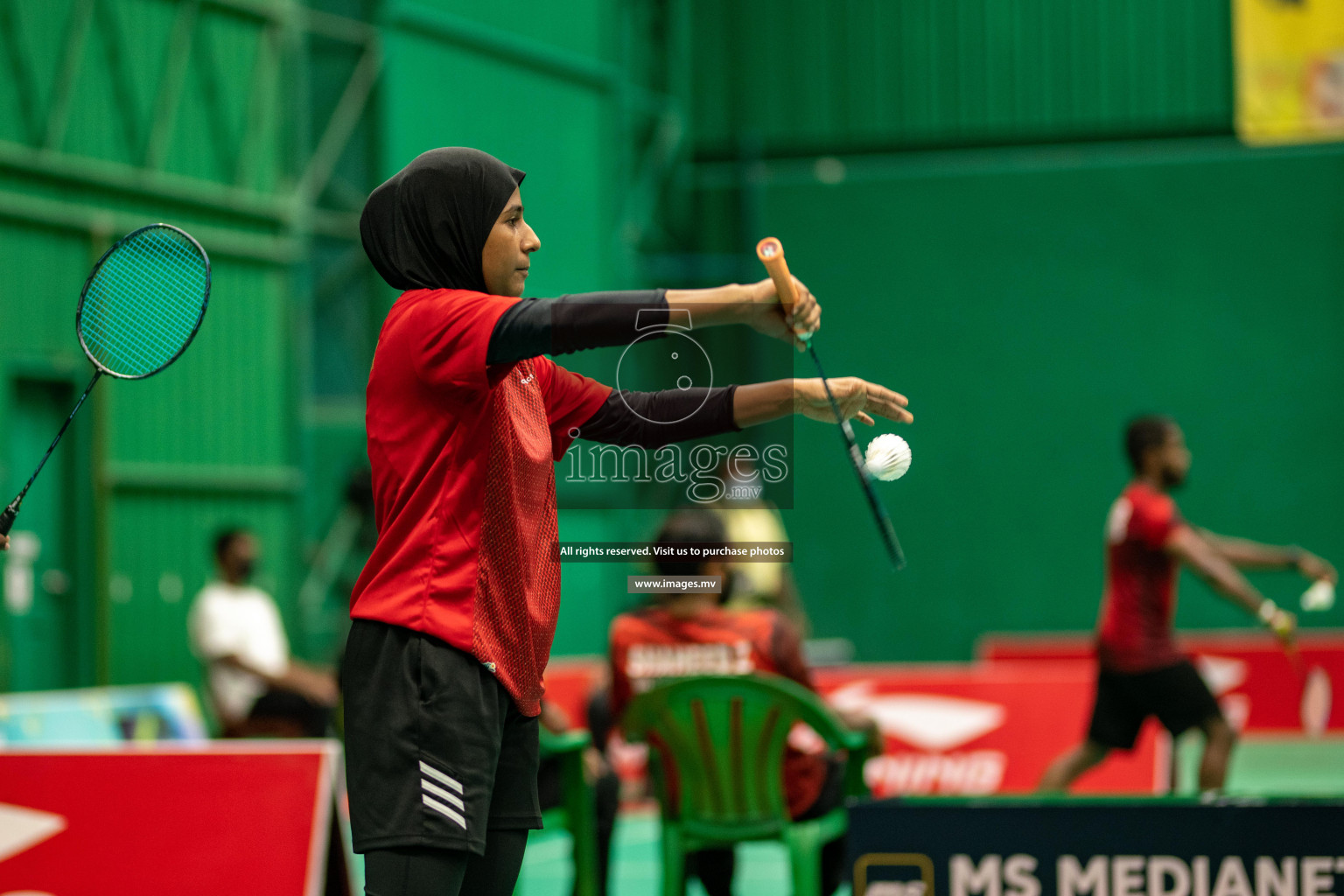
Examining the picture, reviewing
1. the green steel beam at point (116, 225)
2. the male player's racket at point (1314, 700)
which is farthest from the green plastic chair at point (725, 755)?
the green steel beam at point (116, 225)

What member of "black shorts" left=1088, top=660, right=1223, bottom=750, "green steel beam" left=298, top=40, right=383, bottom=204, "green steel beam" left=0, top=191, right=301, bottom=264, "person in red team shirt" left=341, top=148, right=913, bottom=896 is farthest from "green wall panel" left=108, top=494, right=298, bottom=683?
"person in red team shirt" left=341, top=148, right=913, bottom=896

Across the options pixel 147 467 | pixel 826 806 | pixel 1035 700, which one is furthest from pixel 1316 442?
pixel 826 806

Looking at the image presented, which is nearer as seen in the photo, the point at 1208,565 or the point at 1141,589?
the point at 1208,565

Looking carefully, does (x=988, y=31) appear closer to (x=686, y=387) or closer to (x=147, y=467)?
(x=147, y=467)

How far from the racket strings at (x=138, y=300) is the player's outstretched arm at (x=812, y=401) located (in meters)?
1.24

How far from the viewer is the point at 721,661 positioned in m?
5.29

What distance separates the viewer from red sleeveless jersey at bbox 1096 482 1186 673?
261 inches

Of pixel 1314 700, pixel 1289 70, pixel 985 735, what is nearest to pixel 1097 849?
pixel 985 735

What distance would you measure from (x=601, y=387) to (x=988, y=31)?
13999 millimetres

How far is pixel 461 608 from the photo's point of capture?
8.19ft

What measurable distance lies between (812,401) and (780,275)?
303mm

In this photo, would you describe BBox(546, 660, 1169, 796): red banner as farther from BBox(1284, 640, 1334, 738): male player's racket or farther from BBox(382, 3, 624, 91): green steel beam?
BBox(382, 3, 624, 91): green steel beam

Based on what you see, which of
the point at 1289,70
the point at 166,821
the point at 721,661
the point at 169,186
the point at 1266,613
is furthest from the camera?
the point at 1289,70

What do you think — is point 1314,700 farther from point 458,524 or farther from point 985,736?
point 458,524
